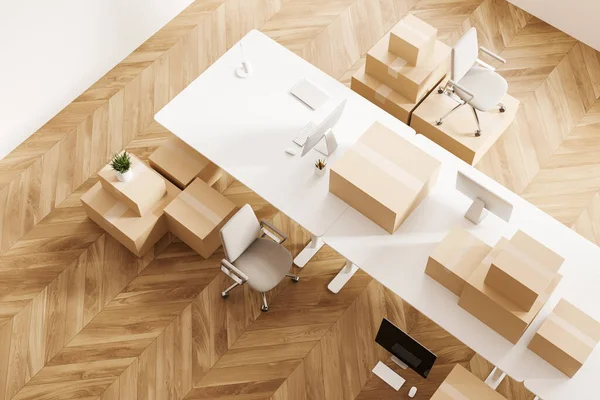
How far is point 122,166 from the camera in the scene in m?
4.82

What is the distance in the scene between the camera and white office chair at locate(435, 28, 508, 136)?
518 cm

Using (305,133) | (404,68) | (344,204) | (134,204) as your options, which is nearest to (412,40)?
(404,68)

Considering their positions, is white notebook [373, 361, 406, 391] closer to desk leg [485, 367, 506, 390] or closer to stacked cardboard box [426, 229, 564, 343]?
desk leg [485, 367, 506, 390]

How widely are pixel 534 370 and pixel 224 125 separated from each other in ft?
8.15

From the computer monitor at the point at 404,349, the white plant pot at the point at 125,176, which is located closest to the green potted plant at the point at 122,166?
the white plant pot at the point at 125,176

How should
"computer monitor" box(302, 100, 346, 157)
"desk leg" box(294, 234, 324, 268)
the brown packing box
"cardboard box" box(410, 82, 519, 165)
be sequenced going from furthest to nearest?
"cardboard box" box(410, 82, 519, 165) → "desk leg" box(294, 234, 324, 268) → "computer monitor" box(302, 100, 346, 157) → the brown packing box

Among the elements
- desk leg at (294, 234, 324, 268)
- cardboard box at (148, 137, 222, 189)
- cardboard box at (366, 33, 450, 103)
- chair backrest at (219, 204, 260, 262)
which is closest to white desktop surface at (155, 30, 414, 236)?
chair backrest at (219, 204, 260, 262)

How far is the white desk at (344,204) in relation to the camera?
4.03 metres

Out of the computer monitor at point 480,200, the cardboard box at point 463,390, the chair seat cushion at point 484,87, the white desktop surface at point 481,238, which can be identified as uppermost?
the chair seat cushion at point 484,87

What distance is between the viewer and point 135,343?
4.80 m

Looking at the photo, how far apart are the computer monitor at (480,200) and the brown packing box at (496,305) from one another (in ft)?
0.66

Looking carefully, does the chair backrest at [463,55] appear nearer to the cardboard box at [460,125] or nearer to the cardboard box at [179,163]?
the cardboard box at [460,125]

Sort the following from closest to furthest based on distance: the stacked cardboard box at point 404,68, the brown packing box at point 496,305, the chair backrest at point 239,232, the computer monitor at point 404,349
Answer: the brown packing box at point 496,305
the computer monitor at point 404,349
the chair backrest at point 239,232
the stacked cardboard box at point 404,68

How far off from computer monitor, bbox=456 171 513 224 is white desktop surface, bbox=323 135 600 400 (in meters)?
0.11
